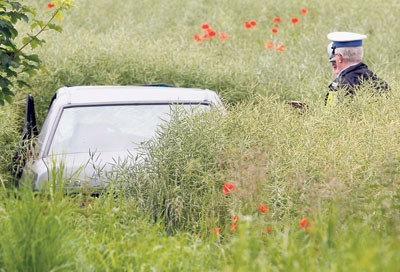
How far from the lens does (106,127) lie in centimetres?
784

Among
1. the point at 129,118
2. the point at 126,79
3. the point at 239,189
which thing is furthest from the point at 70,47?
the point at 239,189

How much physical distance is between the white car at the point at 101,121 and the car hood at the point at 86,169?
0.01 meters

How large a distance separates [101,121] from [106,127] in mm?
127

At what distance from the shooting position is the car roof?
8.20 metres

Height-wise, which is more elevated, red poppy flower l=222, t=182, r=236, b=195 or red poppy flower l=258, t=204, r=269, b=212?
red poppy flower l=222, t=182, r=236, b=195

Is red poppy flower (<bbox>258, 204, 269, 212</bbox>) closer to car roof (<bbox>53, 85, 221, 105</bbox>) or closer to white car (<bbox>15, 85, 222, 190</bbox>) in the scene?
white car (<bbox>15, 85, 222, 190</bbox>)

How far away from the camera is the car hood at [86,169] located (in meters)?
6.34

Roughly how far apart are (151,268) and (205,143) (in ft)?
5.88

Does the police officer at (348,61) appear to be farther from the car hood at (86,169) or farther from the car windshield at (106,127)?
the car hood at (86,169)

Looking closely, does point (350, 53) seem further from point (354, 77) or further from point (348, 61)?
point (354, 77)

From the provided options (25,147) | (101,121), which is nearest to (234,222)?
(101,121)

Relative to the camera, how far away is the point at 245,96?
11.6m

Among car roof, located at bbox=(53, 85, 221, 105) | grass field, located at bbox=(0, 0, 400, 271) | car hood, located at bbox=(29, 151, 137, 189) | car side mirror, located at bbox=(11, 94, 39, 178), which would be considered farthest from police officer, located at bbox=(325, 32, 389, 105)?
car hood, located at bbox=(29, 151, 137, 189)

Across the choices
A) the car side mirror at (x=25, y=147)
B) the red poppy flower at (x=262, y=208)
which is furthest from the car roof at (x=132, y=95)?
the red poppy flower at (x=262, y=208)
